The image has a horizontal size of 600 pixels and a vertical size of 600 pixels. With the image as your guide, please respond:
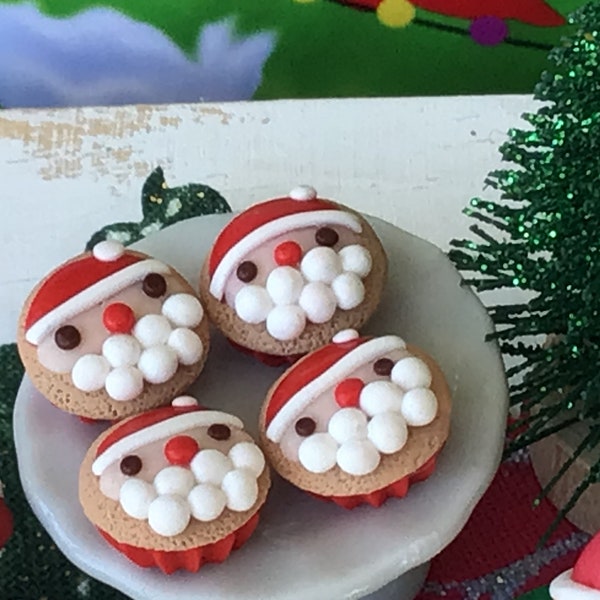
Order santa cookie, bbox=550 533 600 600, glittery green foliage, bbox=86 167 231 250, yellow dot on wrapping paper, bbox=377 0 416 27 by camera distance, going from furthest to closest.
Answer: yellow dot on wrapping paper, bbox=377 0 416 27 → glittery green foliage, bbox=86 167 231 250 → santa cookie, bbox=550 533 600 600

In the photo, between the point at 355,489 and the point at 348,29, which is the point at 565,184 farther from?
the point at 348,29

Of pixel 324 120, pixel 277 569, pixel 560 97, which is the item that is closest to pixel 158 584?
pixel 277 569

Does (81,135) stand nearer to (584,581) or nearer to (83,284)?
(83,284)

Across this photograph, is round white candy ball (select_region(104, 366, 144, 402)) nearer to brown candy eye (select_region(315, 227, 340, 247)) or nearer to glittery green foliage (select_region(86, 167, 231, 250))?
brown candy eye (select_region(315, 227, 340, 247))

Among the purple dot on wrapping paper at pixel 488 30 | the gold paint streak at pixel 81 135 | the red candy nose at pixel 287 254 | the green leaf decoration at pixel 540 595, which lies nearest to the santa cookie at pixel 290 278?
the red candy nose at pixel 287 254

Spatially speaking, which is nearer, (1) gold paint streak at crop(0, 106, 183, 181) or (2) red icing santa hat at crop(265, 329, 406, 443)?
(2) red icing santa hat at crop(265, 329, 406, 443)

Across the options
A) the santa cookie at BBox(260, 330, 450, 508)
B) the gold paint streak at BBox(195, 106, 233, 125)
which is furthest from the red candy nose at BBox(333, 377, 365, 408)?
the gold paint streak at BBox(195, 106, 233, 125)

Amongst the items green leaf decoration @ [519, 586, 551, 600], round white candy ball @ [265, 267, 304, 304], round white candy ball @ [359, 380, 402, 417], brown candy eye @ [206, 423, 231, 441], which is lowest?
green leaf decoration @ [519, 586, 551, 600]

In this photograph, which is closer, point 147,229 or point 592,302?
point 592,302
